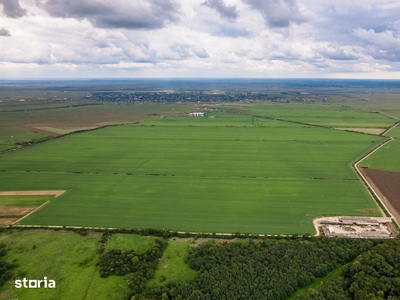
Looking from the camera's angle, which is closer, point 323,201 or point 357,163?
point 323,201

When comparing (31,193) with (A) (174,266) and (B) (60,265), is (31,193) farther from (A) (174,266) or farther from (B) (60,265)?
(A) (174,266)

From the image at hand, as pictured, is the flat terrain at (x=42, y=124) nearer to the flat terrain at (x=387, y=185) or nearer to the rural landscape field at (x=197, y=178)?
the rural landscape field at (x=197, y=178)

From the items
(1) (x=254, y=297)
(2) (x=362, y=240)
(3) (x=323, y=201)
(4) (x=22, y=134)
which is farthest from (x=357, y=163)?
(4) (x=22, y=134)

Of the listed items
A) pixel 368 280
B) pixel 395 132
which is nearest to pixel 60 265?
pixel 368 280

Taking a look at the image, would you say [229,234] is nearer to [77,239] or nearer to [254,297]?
[254,297]

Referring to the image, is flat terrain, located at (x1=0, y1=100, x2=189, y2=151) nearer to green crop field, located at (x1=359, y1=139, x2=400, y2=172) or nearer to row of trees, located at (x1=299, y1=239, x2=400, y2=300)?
row of trees, located at (x1=299, y1=239, x2=400, y2=300)

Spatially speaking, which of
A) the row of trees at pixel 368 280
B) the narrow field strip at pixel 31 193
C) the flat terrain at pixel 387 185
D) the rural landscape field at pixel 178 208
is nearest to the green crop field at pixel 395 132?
the rural landscape field at pixel 178 208

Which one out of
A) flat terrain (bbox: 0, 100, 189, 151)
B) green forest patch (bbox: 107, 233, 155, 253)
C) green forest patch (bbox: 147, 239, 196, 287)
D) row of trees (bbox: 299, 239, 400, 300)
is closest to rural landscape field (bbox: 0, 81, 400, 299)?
green forest patch (bbox: 147, 239, 196, 287)
